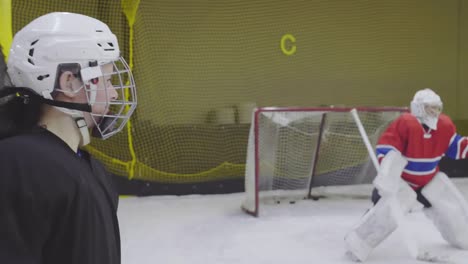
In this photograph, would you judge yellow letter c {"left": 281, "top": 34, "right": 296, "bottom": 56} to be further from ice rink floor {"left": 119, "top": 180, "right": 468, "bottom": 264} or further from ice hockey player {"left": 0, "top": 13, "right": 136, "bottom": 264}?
ice hockey player {"left": 0, "top": 13, "right": 136, "bottom": 264}

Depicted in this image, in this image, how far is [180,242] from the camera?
3184 mm

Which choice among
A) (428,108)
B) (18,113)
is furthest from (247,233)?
(18,113)

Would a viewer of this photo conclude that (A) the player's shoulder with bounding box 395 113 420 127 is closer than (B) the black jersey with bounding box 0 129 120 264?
No

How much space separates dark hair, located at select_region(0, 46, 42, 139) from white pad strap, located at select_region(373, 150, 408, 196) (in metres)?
2.17

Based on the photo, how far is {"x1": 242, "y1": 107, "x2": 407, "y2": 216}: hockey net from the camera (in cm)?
405

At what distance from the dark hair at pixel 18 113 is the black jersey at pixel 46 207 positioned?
0.14ft

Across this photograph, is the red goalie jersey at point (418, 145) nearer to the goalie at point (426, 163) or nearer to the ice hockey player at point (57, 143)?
the goalie at point (426, 163)

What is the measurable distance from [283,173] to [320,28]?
2.07m

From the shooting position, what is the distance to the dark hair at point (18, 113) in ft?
2.81

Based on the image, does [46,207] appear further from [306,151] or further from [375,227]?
[306,151]

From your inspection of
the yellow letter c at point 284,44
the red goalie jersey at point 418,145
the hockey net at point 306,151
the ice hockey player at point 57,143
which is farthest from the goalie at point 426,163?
the yellow letter c at point 284,44

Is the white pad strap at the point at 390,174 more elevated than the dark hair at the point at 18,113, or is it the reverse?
the dark hair at the point at 18,113

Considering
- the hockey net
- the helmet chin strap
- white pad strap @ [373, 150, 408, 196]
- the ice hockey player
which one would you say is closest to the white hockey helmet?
white pad strap @ [373, 150, 408, 196]

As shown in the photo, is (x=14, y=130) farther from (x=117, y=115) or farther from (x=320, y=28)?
(x=320, y=28)
